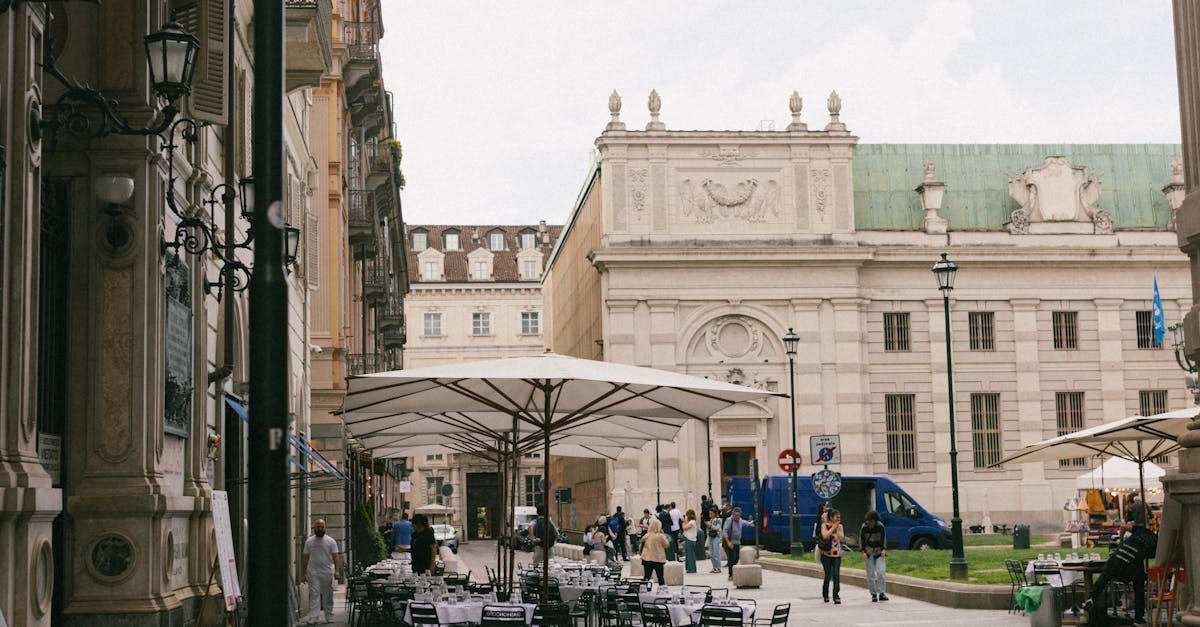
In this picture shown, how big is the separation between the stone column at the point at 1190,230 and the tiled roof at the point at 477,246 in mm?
89401

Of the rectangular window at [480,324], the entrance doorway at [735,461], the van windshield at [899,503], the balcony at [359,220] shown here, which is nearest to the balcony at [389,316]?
the balcony at [359,220]

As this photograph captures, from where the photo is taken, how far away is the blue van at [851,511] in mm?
47094

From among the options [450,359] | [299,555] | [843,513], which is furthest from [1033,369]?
[299,555]

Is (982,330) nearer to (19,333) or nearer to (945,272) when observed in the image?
(945,272)

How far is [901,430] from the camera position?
68375 millimetres

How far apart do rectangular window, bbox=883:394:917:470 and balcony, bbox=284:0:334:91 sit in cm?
4908

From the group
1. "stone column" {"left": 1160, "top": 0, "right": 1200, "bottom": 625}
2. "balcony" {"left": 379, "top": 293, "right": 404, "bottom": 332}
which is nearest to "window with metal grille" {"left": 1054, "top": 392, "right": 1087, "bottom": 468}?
"balcony" {"left": 379, "top": 293, "right": 404, "bottom": 332}

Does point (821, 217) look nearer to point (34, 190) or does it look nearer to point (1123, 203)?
point (1123, 203)

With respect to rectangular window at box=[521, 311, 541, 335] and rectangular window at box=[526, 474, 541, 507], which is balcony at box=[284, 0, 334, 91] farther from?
rectangular window at box=[521, 311, 541, 335]

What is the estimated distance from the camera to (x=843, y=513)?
50.9 meters

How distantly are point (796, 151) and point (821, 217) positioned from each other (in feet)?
10.6

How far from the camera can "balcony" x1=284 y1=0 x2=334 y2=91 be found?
20.7 meters

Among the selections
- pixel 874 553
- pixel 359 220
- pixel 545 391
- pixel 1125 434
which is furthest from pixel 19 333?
pixel 359 220

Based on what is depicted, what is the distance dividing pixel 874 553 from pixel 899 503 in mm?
23271
